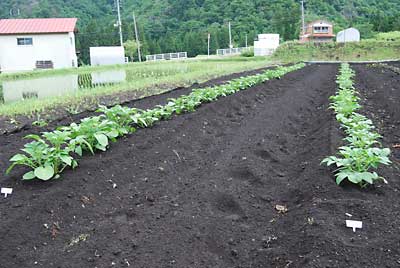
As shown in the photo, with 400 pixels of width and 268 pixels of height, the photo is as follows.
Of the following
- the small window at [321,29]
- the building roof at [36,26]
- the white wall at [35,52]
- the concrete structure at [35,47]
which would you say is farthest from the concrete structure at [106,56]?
the small window at [321,29]

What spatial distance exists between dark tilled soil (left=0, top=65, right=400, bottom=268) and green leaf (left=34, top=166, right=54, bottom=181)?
0.11 m

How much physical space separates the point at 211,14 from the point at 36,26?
31806 mm

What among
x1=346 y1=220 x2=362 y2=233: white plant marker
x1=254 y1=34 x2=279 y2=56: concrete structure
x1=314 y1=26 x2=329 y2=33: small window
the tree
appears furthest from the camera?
x1=314 y1=26 x2=329 y2=33: small window

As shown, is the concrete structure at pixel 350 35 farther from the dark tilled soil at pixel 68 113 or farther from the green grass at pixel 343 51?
the dark tilled soil at pixel 68 113

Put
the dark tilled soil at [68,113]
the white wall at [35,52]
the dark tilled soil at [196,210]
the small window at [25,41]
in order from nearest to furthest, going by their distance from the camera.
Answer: the dark tilled soil at [196,210]
the dark tilled soil at [68,113]
the white wall at [35,52]
the small window at [25,41]

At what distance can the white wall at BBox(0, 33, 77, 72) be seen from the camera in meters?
32.9

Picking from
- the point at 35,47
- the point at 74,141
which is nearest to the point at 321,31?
the point at 35,47

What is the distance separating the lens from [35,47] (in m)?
33.1

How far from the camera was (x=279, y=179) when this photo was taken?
15.1ft

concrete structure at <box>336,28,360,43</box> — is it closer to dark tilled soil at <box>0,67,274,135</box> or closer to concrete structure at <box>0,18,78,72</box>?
concrete structure at <box>0,18,78,72</box>

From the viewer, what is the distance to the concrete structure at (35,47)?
32812mm

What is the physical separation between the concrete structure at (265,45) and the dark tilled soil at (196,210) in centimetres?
3750

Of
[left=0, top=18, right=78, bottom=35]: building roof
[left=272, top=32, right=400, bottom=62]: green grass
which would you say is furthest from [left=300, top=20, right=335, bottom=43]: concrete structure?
[left=0, top=18, right=78, bottom=35]: building roof

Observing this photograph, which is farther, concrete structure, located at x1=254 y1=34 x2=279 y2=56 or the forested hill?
the forested hill
